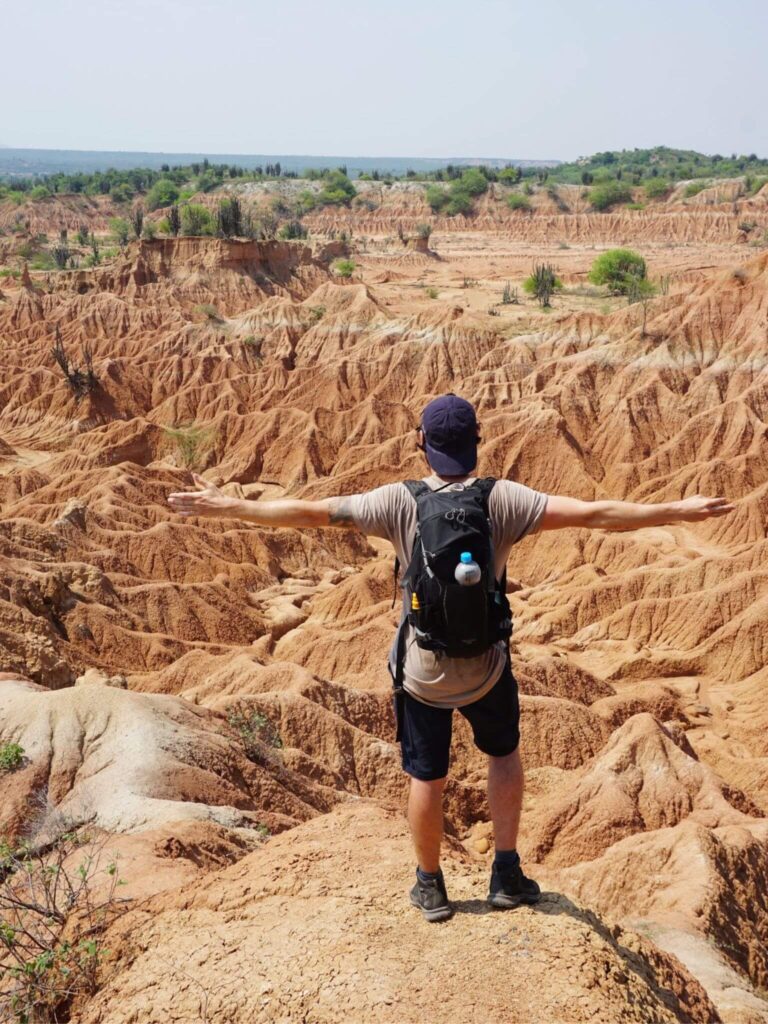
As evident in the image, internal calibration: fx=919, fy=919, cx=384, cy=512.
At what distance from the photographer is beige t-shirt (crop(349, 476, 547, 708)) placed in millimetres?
4875

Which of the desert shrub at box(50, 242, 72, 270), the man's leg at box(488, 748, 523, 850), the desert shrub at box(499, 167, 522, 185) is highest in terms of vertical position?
the desert shrub at box(499, 167, 522, 185)

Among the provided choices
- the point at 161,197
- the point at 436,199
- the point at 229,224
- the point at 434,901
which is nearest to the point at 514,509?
the point at 434,901

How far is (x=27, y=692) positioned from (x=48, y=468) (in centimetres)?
2838

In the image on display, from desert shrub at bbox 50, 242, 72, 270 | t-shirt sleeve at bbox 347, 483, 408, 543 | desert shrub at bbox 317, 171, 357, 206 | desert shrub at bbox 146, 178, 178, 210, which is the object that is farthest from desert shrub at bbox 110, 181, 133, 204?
t-shirt sleeve at bbox 347, 483, 408, 543

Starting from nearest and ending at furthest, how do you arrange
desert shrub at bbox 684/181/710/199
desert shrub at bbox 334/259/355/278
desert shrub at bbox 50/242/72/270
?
desert shrub at bbox 334/259/355/278, desert shrub at bbox 50/242/72/270, desert shrub at bbox 684/181/710/199

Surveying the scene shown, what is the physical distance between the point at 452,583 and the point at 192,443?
144 feet

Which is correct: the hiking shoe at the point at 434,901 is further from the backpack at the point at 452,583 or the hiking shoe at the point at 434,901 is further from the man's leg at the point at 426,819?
the backpack at the point at 452,583

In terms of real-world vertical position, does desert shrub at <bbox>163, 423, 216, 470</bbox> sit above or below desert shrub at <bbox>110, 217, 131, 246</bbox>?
below

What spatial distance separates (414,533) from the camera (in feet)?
16.1

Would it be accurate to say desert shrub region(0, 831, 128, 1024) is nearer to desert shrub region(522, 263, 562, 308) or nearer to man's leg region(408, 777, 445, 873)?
man's leg region(408, 777, 445, 873)

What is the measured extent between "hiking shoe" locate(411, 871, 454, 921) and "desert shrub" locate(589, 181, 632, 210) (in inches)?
5027

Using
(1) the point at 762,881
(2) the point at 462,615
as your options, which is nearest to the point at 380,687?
(1) the point at 762,881

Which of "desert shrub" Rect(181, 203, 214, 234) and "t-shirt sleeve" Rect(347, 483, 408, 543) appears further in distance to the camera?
"desert shrub" Rect(181, 203, 214, 234)

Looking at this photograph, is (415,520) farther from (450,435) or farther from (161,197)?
(161,197)
